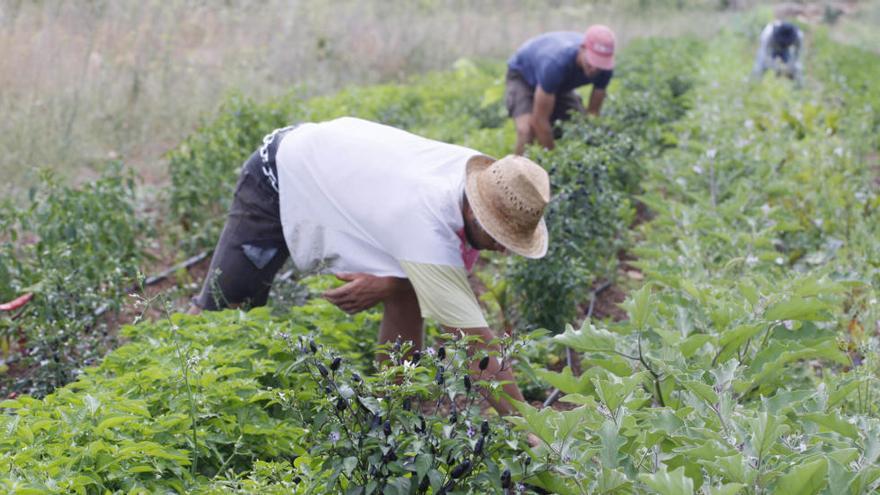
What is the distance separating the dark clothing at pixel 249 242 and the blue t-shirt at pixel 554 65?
119 inches

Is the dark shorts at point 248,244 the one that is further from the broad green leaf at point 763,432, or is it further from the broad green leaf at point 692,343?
the broad green leaf at point 763,432

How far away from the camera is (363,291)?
142 inches

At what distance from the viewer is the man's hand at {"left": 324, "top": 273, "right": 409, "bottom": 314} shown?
11.8 ft

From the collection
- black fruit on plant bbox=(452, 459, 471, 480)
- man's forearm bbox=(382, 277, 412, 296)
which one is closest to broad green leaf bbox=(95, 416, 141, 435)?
black fruit on plant bbox=(452, 459, 471, 480)

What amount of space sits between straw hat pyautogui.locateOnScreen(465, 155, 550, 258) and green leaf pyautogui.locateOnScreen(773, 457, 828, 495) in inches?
53.0

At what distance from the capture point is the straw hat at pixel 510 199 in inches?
131

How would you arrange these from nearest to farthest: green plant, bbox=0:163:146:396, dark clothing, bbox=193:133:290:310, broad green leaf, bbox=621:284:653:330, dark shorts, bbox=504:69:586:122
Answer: broad green leaf, bbox=621:284:653:330 → dark clothing, bbox=193:133:290:310 → green plant, bbox=0:163:146:396 → dark shorts, bbox=504:69:586:122

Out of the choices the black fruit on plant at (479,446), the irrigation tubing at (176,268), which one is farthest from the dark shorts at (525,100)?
the black fruit on plant at (479,446)

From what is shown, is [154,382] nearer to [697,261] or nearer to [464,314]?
[464,314]

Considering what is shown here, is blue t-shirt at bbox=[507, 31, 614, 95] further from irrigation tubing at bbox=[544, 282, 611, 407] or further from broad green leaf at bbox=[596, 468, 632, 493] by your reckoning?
broad green leaf at bbox=[596, 468, 632, 493]

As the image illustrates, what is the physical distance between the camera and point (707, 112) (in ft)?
27.2

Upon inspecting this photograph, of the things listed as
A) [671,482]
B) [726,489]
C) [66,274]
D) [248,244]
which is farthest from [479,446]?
[66,274]

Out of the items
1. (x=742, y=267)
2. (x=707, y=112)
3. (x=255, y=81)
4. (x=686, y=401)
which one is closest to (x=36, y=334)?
(x=686, y=401)

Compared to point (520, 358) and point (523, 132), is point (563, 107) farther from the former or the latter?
point (520, 358)
